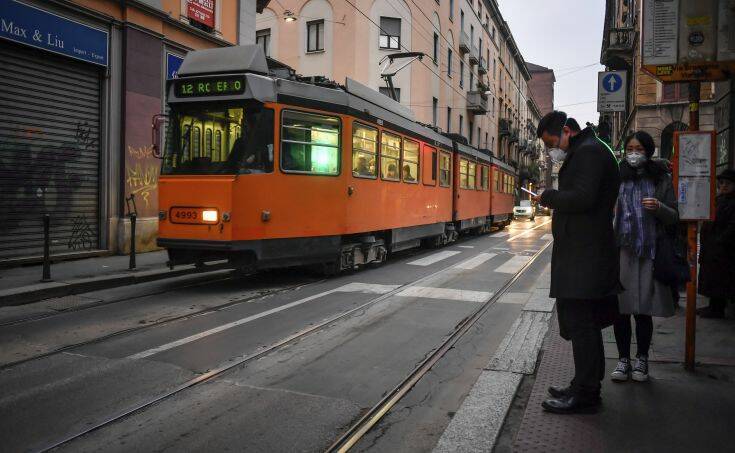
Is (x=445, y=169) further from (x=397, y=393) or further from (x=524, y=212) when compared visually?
(x=524, y=212)

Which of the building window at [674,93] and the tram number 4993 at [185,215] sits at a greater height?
the building window at [674,93]

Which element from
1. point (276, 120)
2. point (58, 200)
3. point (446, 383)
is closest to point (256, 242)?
point (276, 120)

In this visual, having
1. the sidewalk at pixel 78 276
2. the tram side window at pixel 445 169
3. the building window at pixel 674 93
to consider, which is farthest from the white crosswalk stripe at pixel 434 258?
the building window at pixel 674 93

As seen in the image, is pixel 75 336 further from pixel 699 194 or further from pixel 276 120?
pixel 699 194

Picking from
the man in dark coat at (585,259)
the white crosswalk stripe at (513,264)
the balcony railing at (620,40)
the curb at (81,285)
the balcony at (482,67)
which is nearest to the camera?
the man in dark coat at (585,259)

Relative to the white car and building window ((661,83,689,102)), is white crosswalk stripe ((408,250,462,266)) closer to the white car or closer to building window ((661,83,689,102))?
building window ((661,83,689,102))

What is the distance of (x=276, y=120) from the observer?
8.81 metres

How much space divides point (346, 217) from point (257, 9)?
39.9ft

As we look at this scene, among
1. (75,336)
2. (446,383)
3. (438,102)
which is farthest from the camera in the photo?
(438,102)

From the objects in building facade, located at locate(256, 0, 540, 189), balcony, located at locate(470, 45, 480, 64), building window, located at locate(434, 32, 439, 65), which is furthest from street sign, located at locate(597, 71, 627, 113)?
balcony, located at locate(470, 45, 480, 64)

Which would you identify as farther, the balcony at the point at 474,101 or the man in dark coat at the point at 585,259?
the balcony at the point at 474,101

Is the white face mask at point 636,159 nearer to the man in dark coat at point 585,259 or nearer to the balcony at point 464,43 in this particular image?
the man in dark coat at point 585,259

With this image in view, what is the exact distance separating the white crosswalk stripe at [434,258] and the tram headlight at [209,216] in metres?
5.28

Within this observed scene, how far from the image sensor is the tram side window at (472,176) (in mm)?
20047
